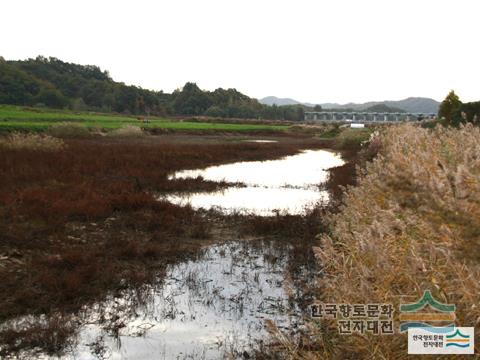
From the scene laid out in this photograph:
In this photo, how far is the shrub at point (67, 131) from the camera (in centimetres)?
4145

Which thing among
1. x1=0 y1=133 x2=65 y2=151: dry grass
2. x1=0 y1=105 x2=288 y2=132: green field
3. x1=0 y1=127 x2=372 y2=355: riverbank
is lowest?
x1=0 y1=127 x2=372 y2=355: riverbank

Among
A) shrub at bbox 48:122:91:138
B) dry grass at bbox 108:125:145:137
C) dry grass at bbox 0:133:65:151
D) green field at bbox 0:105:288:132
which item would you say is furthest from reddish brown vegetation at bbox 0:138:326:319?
dry grass at bbox 108:125:145:137

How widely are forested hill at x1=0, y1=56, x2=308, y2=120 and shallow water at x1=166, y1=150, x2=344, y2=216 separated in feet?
340

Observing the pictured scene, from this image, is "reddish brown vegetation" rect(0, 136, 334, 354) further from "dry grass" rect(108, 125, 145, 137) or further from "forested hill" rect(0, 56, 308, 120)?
"forested hill" rect(0, 56, 308, 120)

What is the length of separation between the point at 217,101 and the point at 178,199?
161901mm

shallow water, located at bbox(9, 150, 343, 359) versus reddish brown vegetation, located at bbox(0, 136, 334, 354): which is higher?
reddish brown vegetation, located at bbox(0, 136, 334, 354)

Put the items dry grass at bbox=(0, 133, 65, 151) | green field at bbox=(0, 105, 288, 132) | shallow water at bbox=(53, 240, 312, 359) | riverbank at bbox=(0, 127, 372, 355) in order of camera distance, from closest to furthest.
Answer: shallow water at bbox=(53, 240, 312, 359) < riverbank at bbox=(0, 127, 372, 355) < dry grass at bbox=(0, 133, 65, 151) < green field at bbox=(0, 105, 288, 132)

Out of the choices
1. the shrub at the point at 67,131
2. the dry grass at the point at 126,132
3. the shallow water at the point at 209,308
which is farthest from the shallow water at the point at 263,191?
the dry grass at the point at 126,132

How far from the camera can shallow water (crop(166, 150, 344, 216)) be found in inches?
543

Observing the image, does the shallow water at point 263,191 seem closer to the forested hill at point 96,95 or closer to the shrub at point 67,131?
the shrub at point 67,131

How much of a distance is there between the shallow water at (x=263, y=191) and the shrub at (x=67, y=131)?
2279 centimetres

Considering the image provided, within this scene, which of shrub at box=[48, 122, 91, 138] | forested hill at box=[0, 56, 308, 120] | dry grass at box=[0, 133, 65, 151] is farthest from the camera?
forested hill at box=[0, 56, 308, 120]

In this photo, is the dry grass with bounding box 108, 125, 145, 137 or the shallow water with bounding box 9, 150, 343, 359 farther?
the dry grass with bounding box 108, 125, 145, 137

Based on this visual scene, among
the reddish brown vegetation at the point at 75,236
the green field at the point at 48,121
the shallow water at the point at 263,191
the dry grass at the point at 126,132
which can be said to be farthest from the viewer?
the dry grass at the point at 126,132
